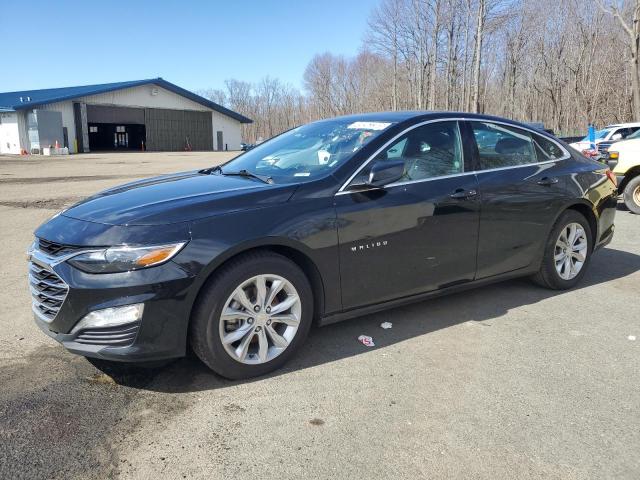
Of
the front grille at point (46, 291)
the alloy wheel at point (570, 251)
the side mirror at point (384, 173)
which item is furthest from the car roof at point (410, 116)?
the front grille at point (46, 291)

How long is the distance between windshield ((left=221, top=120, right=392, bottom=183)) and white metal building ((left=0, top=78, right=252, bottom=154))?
41853mm

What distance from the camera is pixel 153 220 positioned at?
119 inches

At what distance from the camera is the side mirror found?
3543 mm

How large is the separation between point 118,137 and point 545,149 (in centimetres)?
5556

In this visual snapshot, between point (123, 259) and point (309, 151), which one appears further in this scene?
point (309, 151)

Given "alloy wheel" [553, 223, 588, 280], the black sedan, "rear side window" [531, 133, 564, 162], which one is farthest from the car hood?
"alloy wheel" [553, 223, 588, 280]

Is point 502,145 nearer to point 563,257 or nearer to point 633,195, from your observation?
point 563,257

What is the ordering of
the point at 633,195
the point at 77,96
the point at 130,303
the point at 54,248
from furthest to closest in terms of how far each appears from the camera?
the point at 77,96 < the point at 633,195 < the point at 54,248 < the point at 130,303

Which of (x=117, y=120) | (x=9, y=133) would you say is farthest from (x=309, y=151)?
(x=117, y=120)

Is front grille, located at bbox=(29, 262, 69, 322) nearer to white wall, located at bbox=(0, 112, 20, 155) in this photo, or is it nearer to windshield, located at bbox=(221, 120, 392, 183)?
windshield, located at bbox=(221, 120, 392, 183)

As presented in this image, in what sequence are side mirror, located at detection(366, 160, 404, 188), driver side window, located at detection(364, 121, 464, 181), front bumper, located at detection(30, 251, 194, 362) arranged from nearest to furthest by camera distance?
front bumper, located at detection(30, 251, 194, 362), side mirror, located at detection(366, 160, 404, 188), driver side window, located at detection(364, 121, 464, 181)

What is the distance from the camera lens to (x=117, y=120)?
51375 mm

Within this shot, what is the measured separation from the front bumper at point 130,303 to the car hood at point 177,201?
0.35 meters

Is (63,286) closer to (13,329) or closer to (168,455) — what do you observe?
(168,455)
